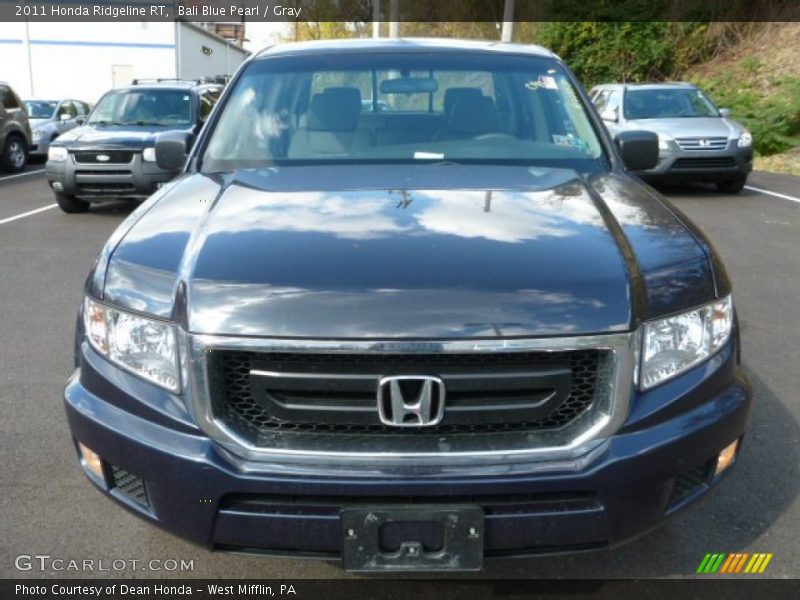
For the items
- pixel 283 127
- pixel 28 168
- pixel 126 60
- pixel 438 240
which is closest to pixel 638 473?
pixel 438 240

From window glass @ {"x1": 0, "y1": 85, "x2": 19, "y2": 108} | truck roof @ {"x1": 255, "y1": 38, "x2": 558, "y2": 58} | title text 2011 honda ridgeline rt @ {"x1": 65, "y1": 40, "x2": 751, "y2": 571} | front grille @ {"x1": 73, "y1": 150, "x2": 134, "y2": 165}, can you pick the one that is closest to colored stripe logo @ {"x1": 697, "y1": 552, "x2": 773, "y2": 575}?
title text 2011 honda ridgeline rt @ {"x1": 65, "y1": 40, "x2": 751, "y2": 571}

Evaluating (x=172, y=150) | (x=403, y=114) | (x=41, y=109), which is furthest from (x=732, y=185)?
(x=41, y=109)

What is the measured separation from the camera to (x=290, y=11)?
45.6 metres

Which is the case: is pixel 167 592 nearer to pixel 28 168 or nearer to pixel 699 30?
pixel 28 168

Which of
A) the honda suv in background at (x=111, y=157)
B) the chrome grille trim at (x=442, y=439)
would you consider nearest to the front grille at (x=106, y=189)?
the honda suv in background at (x=111, y=157)

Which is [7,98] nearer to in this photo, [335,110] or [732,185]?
Answer: [732,185]

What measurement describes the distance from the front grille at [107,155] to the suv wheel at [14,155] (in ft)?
20.5

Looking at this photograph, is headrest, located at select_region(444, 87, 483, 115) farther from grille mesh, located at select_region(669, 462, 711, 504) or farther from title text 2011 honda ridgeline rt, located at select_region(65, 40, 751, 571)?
grille mesh, located at select_region(669, 462, 711, 504)

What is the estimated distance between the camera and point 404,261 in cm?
222

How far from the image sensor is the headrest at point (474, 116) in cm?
357

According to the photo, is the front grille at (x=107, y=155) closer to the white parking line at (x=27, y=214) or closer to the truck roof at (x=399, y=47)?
the white parking line at (x=27, y=214)

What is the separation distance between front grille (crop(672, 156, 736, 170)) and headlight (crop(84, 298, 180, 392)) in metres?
10.6

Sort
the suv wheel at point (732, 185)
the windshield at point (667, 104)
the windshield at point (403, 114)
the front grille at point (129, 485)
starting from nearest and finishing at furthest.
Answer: the front grille at point (129, 485)
the windshield at point (403, 114)
the suv wheel at point (732, 185)
the windshield at point (667, 104)

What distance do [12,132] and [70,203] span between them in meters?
6.28
